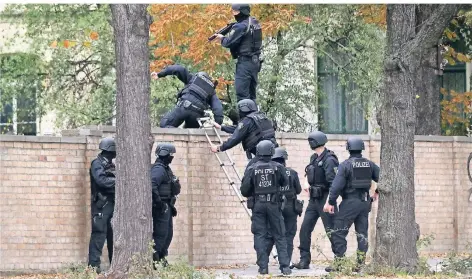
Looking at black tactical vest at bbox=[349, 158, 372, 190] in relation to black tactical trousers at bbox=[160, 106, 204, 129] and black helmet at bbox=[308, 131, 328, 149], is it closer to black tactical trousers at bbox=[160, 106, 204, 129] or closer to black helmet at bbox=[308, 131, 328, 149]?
black helmet at bbox=[308, 131, 328, 149]

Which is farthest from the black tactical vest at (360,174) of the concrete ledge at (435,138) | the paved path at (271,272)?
the concrete ledge at (435,138)

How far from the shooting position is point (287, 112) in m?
31.0

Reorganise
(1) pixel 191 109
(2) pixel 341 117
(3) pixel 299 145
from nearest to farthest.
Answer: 1. (1) pixel 191 109
2. (3) pixel 299 145
3. (2) pixel 341 117

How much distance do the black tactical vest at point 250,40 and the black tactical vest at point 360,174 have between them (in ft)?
8.86

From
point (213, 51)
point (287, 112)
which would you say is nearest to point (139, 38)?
point (213, 51)

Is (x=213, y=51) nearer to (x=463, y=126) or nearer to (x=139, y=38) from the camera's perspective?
(x=463, y=126)

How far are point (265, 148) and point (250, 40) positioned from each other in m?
2.86

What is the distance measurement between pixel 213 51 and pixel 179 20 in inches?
38.9

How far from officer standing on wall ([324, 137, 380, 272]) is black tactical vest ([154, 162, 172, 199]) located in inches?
92.1

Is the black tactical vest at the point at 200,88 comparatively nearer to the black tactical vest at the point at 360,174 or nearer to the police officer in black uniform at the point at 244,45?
the police officer in black uniform at the point at 244,45

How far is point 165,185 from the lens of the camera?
786 inches

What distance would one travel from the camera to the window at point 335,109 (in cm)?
3462

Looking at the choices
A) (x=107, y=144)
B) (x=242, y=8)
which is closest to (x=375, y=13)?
(x=242, y=8)

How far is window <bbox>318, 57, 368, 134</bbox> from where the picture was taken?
3462 centimetres
